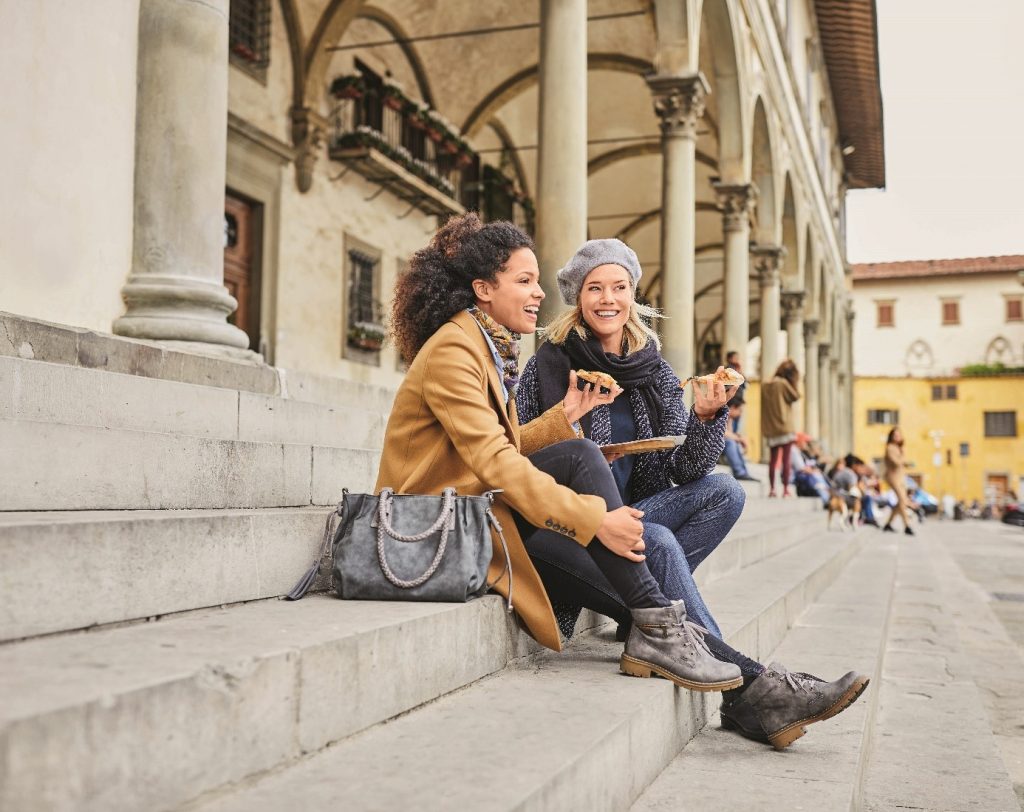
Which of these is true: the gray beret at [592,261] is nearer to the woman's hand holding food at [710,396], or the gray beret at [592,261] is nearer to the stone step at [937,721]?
the woman's hand holding food at [710,396]

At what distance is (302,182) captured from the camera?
Result: 11500 millimetres

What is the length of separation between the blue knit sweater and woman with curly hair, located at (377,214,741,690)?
261 mm

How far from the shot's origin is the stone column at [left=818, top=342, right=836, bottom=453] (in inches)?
1003

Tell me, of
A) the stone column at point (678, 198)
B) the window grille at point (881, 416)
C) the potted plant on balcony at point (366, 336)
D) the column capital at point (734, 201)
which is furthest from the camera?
the window grille at point (881, 416)

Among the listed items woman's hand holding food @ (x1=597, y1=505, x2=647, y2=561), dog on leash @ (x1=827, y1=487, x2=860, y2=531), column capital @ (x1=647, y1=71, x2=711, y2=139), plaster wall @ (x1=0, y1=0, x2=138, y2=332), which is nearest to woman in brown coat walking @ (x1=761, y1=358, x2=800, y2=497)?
dog on leash @ (x1=827, y1=487, x2=860, y2=531)

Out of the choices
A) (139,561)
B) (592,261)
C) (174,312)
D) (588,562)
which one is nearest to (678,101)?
(174,312)

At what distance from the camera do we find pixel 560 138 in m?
Result: 7.00

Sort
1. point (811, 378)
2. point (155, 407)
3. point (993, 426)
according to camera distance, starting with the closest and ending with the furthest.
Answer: point (155, 407) < point (811, 378) < point (993, 426)

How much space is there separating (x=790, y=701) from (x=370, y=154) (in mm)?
10171

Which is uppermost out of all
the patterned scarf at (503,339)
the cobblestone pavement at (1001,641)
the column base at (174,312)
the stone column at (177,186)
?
the stone column at (177,186)

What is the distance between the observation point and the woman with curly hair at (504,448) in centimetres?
254

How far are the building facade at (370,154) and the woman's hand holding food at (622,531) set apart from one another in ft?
6.76

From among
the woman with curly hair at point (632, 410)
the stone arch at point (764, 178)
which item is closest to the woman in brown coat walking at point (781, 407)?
the stone arch at point (764, 178)

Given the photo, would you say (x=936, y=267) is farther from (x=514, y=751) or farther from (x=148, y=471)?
(x=514, y=751)
